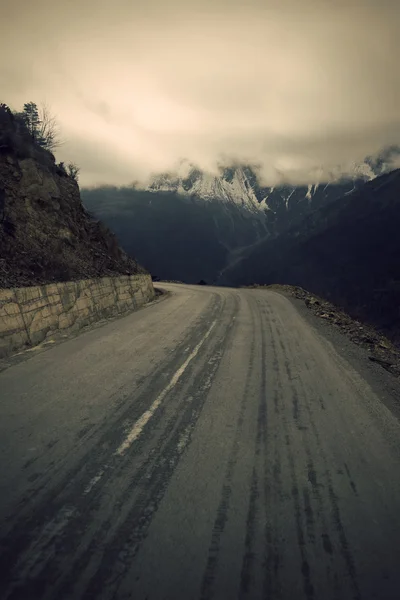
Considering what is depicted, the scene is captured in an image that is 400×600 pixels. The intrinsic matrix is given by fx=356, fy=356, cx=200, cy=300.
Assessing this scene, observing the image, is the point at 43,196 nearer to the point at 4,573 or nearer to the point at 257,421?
the point at 257,421

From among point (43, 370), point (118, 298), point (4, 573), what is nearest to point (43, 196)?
point (118, 298)

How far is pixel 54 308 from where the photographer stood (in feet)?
33.4

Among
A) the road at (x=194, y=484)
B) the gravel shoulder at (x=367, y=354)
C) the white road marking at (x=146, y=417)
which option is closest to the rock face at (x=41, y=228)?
the road at (x=194, y=484)

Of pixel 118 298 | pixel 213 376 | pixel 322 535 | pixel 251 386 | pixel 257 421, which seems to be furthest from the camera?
pixel 118 298

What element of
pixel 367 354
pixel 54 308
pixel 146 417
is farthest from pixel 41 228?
pixel 367 354

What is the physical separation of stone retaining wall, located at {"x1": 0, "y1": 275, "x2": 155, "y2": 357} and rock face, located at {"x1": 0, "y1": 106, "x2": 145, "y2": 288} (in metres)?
0.62

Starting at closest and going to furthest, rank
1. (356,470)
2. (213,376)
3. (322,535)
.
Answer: (322,535), (356,470), (213,376)

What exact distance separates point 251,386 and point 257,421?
1.39 m

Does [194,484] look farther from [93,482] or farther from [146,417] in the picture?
[146,417]

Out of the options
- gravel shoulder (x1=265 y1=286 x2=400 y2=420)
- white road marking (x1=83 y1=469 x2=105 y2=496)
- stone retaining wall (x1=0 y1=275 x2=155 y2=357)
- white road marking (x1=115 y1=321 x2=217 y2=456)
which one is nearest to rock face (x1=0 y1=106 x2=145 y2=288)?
stone retaining wall (x1=0 y1=275 x2=155 y2=357)

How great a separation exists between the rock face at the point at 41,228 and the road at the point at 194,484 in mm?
5053

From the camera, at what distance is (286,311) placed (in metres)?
16.4

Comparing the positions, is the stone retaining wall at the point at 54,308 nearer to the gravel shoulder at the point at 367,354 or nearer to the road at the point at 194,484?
the road at the point at 194,484

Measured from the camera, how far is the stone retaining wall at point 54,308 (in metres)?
8.27
